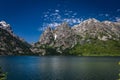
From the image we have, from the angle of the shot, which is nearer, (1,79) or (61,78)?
(1,79)

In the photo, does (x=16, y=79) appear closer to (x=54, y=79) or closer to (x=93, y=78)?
(x=54, y=79)

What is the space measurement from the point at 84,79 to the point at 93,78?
5702 mm

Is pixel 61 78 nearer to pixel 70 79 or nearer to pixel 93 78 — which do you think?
pixel 70 79

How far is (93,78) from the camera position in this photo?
10712 cm

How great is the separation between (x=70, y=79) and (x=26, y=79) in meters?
20.8

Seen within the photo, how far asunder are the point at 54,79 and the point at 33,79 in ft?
32.6

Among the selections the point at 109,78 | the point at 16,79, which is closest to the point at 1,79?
the point at 16,79

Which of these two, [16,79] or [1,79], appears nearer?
[1,79]

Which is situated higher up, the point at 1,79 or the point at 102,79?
the point at 1,79

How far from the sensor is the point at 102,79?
103938 mm

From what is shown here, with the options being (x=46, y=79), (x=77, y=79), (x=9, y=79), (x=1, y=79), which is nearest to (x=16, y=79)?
(x=9, y=79)

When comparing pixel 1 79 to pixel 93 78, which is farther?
pixel 93 78

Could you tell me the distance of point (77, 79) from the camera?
105m

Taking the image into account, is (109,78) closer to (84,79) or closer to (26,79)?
(84,79)
